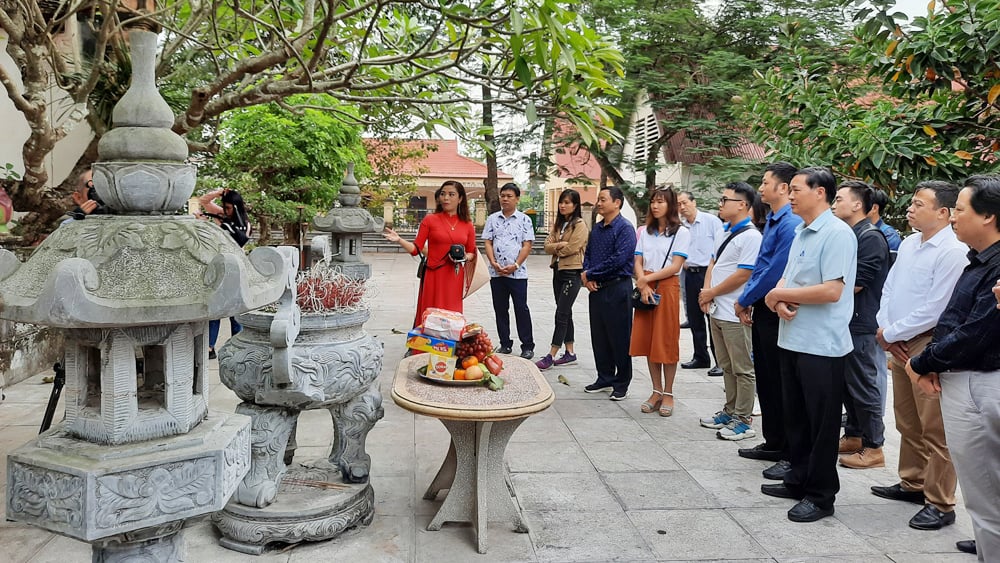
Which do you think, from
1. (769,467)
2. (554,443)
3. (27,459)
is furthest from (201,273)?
(769,467)

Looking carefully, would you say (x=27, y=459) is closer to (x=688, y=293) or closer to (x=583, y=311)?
(x=688, y=293)

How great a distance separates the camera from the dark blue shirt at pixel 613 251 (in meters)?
5.66

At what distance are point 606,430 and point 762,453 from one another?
43.6 inches

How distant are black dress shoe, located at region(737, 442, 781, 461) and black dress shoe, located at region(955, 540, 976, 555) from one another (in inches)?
47.2

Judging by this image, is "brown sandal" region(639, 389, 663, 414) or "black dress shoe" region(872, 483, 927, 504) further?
"brown sandal" region(639, 389, 663, 414)

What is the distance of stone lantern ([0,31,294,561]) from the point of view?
1.88 meters

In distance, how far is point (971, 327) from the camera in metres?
2.76

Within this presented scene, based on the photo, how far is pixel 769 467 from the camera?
14.4 feet

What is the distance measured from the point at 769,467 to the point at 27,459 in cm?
400

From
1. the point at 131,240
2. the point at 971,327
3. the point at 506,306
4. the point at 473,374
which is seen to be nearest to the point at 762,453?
the point at 971,327

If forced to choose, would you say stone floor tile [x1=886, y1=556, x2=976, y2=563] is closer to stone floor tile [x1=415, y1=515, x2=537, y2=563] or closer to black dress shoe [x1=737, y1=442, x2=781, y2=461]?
black dress shoe [x1=737, y1=442, x2=781, y2=461]

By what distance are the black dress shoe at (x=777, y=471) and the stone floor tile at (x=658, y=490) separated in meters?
0.46

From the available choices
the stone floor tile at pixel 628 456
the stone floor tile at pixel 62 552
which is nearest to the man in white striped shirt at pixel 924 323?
the stone floor tile at pixel 628 456

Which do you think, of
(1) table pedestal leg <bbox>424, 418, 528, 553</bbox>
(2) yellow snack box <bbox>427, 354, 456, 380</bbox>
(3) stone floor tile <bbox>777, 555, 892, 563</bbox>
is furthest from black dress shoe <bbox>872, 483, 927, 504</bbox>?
(2) yellow snack box <bbox>427, 354, 456, 380</bbox>
